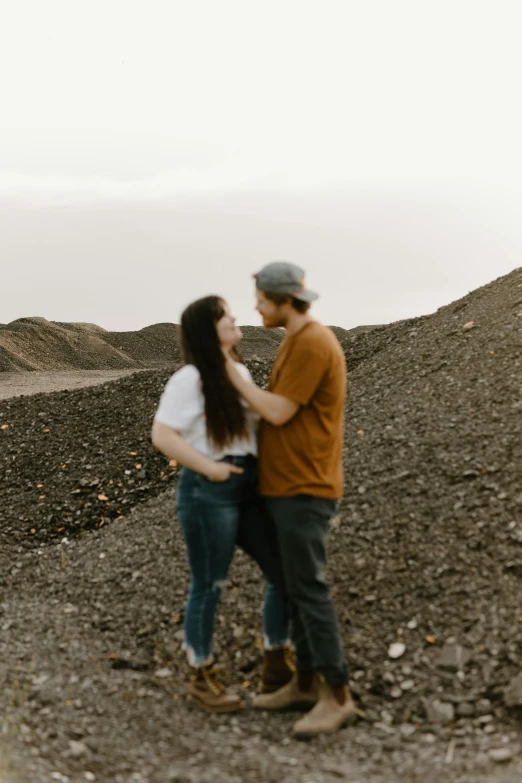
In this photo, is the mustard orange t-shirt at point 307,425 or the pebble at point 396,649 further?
the pebble at point 396,649

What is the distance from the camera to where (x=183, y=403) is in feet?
12.5

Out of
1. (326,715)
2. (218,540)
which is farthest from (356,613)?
(218,540)

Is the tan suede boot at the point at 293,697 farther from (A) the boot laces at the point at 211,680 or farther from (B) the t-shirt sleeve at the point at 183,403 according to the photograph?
(B) the t-shirt sleeve at the point at 183,403

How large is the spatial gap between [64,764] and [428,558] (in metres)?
2.35

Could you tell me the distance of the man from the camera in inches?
146

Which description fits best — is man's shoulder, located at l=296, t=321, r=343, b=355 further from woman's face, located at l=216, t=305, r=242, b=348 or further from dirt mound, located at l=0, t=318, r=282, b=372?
dirt mound, located at l=0, t=318, r=282, b=372

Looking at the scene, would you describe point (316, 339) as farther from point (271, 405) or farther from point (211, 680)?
point (211, 680)

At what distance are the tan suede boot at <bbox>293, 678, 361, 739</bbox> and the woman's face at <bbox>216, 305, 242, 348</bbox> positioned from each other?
155 cm

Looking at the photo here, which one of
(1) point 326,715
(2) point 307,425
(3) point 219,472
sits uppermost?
(2) point 307,425

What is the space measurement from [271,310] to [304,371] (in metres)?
0.34

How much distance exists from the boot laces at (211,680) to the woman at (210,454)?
24cm

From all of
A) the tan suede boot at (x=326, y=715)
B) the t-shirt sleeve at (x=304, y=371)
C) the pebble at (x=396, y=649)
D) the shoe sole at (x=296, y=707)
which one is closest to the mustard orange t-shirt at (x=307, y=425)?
the t-shirt sleeve at (x=304, y=371)

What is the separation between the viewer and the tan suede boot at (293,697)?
421cm

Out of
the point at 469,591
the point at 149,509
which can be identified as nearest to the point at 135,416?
the point at 149,509
